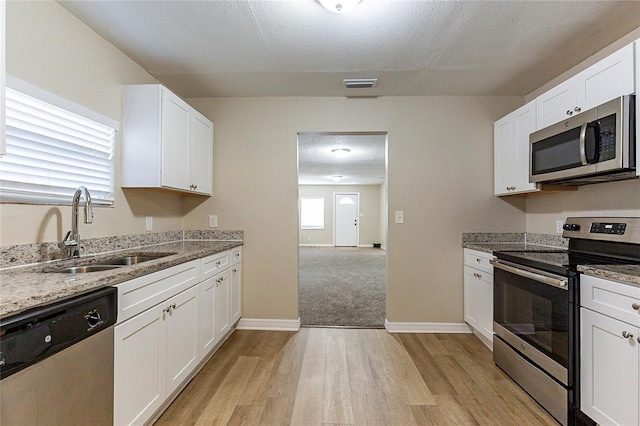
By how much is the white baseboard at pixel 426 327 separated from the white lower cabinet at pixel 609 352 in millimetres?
1528

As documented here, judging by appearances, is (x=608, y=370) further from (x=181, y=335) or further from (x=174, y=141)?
(x=174, y=141)

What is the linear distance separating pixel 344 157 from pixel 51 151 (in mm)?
5253

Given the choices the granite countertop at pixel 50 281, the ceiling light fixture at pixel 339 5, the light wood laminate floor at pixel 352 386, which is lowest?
the light wood laminate floor at pixel 352 386

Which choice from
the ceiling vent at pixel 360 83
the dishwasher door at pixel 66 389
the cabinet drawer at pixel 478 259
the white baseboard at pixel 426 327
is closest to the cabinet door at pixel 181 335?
the dishwasher door at pixel 66 389

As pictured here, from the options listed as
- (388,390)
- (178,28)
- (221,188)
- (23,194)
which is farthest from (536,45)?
(23,194)

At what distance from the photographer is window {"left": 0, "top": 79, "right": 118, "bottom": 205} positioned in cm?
154

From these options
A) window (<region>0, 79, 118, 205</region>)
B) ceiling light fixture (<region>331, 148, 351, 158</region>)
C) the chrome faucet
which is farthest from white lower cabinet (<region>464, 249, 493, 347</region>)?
ceiling light fixture (<region>331, 148, 351, 158</region>)

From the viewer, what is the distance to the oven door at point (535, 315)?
1.73 metres

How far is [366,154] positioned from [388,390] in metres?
4.83

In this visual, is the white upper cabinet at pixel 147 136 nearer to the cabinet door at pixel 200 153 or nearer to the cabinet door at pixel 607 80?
the cabinet door at pixel 200 153

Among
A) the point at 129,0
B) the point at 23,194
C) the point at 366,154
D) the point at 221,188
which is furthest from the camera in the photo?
the point at 366,154

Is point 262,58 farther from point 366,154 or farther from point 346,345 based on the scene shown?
point 366,154

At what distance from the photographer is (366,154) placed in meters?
6.28

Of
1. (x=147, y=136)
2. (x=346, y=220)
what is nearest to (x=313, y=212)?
(x=346, y=220)
